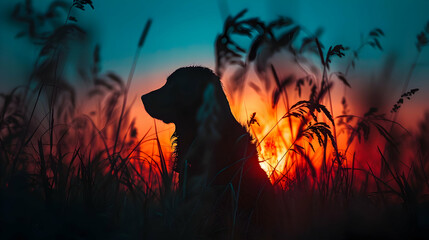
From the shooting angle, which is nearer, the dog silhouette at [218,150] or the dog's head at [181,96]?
the dog silhouette at [218,150]

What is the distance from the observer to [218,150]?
2254 millimetres

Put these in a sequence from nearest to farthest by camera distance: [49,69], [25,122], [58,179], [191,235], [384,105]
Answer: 1. [191,235]
2. [58,179]
3. [25,122]
4. [49,69]
5. [384,105]

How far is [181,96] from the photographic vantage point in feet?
8.25

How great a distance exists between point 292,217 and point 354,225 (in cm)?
36

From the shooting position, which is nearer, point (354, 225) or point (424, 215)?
point (354, 225)

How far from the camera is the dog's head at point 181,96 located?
2.52 m

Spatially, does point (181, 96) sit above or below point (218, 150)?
above

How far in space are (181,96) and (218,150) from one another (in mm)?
537

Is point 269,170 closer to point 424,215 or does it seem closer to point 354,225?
point 354,225

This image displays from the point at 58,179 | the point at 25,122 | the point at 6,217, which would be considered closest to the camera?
the point at 6,217

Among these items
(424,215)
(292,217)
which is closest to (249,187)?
(292,217)

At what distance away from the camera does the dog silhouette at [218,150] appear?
1.98 metres

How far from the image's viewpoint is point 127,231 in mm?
1568

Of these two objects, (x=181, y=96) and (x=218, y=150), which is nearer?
(x=218, y=150)
